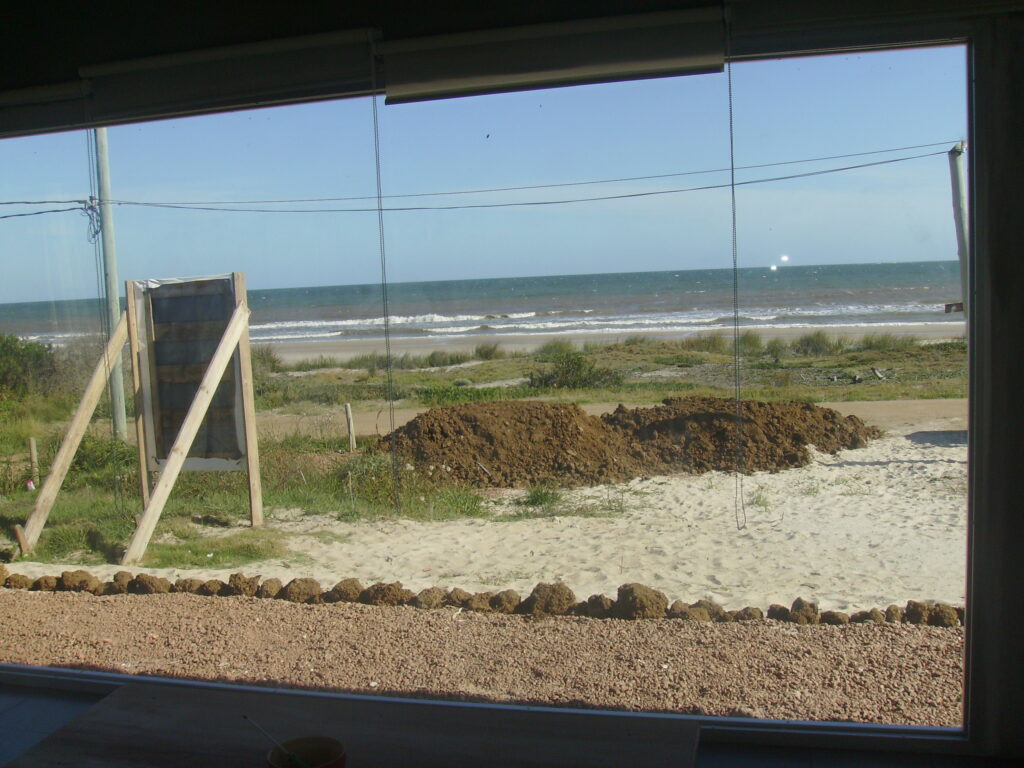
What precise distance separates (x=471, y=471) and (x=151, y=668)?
4.61 ft

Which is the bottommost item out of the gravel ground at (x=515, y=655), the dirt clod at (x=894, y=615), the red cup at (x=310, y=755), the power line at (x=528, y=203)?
the gravel ground at (x=515, y=655)

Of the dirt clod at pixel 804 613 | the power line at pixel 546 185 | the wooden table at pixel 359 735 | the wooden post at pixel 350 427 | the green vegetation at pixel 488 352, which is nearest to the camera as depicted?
the wooden table at pixel 359 735

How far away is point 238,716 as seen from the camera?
4.55 feet

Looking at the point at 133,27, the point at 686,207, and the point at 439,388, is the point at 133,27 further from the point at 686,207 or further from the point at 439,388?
the point at 439,388

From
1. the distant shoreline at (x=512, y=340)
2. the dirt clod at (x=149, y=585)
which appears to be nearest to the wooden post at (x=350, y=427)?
the distant shoreline at (x=512, y=340)

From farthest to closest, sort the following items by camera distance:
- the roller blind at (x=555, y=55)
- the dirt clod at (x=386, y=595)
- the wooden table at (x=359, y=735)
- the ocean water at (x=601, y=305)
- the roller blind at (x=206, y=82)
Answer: the dirt clod at (x=386, y=595)
the ocean water at (x=601, y=305)
the roller blind at (x=206, y=82)
the roller blind at (x=555, y=55)
the wooden table at (x=359, y=735)

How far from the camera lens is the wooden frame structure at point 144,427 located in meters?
3.06

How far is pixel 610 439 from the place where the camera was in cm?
321

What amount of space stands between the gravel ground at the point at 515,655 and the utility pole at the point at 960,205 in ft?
3.15

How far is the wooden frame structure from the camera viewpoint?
306cm

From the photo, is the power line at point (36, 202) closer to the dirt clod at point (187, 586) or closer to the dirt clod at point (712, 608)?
the dirt clod at point (187, 586)

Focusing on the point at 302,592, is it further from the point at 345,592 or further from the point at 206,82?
the point at 206,82

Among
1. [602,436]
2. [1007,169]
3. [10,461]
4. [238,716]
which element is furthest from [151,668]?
[1007,169]

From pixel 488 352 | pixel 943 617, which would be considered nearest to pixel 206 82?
pixel 488 352
